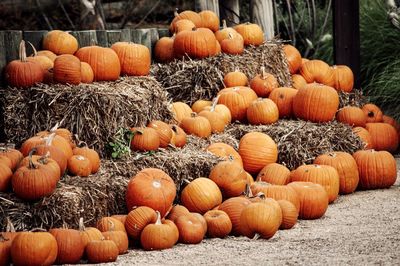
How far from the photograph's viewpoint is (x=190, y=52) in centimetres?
894

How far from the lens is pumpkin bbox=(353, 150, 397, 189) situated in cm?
801

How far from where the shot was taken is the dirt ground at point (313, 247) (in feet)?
17.9

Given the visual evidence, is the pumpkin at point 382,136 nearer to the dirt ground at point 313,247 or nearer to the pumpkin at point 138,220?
the dirt ground at point 313,247

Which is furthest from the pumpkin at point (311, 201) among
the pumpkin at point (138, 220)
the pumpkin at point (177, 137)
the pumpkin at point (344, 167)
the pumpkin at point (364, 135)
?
the pumpkin at point (364, 135)

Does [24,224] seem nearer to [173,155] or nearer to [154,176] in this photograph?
[154,176]

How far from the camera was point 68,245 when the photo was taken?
567cm

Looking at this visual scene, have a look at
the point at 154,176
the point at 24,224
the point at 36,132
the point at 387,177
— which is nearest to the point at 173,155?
the point at 154,176

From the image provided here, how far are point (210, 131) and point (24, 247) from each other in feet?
9.41

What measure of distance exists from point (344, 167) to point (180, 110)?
1.52 meters

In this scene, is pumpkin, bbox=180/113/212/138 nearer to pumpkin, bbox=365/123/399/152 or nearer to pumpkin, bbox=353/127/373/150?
pumpkin, bbox=353/127/373/150

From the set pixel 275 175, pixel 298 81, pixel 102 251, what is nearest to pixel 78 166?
pixel 102 251

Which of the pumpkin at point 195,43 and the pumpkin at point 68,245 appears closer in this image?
the pumpkin at point 68,245

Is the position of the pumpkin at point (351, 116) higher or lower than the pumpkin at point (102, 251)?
higher

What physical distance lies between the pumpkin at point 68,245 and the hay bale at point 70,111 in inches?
57.3
